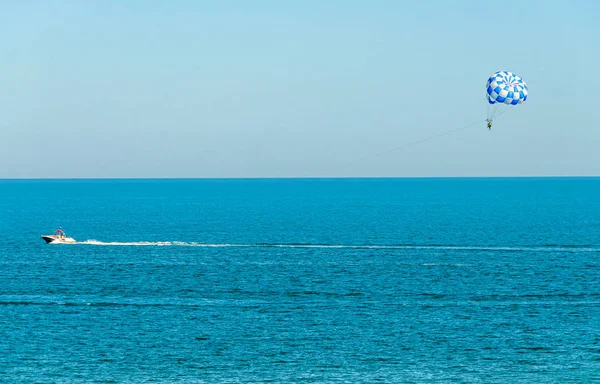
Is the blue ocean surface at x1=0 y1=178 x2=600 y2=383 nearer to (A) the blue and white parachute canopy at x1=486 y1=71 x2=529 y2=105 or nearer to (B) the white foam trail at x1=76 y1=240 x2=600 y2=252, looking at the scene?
(B) the white foam trail at x1=76 y1=240 x2=600 y2=252

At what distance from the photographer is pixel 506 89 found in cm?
10762

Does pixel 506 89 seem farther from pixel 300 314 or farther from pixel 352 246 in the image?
pixel 352 246

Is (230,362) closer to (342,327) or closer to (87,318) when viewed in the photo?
(342,327)

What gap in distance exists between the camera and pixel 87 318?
3659 inches

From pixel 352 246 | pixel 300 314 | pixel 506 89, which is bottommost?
pixel 300 314

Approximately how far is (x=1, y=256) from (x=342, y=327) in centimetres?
8297

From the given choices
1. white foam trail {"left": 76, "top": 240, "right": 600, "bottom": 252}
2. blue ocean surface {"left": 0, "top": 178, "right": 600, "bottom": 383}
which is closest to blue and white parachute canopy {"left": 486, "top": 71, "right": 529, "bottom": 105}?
blue ocean surface {"left": 0, "top": 178, "right": 600, "bottom": 383}

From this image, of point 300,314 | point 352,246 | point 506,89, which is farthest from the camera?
point 352,246

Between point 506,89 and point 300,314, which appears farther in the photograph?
point 506,89

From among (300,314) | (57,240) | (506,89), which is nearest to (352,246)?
(57,240)

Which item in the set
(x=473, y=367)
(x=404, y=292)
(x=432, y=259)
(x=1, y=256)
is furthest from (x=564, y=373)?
(x=1, y=256)

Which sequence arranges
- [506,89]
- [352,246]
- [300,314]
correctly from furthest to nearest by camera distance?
[352,246]
[506,89]
[300,314]

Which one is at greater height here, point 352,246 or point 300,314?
point 352,246

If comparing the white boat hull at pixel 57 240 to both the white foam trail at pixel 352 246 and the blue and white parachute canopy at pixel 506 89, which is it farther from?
the blue and white parachute canopy at pixel 506 89
